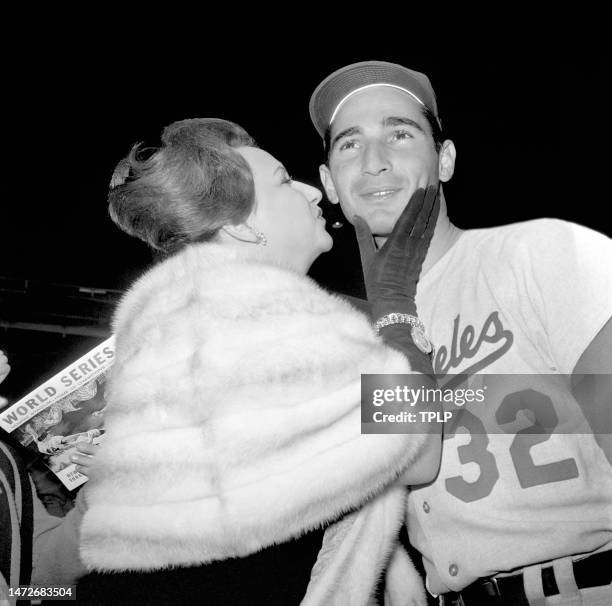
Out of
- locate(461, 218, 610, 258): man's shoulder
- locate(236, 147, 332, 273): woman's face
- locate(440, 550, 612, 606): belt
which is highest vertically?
locate(236, 147, 332, 273): woman's face

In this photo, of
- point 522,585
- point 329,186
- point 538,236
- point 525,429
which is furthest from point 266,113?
point 522,585

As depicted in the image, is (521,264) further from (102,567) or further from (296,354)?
(102,567)

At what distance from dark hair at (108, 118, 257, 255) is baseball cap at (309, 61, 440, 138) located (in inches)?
18.6

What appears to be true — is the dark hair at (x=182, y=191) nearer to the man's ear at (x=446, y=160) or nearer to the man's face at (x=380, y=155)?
the man's face at (x=380, y=155)

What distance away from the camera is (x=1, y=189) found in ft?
14.6

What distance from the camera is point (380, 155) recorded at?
62.7 inches

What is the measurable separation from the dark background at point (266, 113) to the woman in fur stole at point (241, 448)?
287cm

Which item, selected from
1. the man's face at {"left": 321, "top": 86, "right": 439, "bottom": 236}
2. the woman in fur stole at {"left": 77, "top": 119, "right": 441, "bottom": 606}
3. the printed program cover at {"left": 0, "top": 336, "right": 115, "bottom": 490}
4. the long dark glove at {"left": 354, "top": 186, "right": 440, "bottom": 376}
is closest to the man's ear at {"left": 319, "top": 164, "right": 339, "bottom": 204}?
the man's face at {"left": 321, "top": 86, "right": 439, "bottom": 236}

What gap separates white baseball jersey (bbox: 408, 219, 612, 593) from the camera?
43.7 inches

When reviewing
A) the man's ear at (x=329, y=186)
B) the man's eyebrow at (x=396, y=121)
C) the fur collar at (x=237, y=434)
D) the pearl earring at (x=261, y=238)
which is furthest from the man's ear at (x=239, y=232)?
the man's eyebrow at (x=396, y=121)

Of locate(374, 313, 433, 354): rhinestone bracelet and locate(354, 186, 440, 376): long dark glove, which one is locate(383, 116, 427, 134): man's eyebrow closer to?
locate(354, 186, 440, 376): long dark glove

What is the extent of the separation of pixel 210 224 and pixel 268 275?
351 millimetres

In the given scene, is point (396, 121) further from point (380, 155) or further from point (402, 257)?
point (402, 257)

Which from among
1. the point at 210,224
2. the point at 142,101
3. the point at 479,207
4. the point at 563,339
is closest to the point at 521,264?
the point at 563,339
